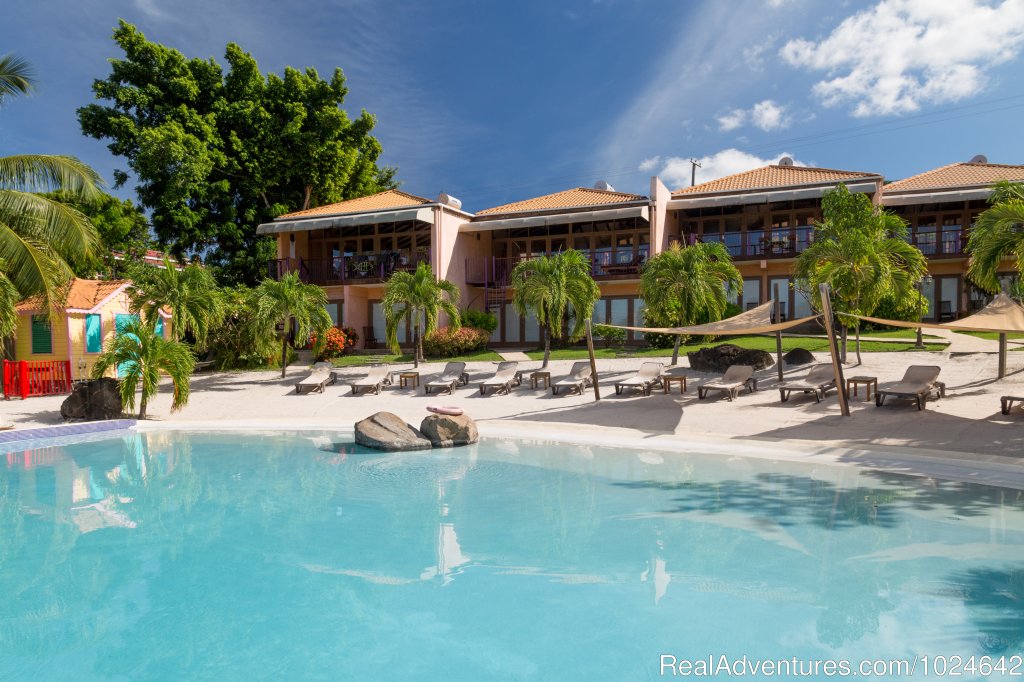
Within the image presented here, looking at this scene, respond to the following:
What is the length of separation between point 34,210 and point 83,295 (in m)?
5.95

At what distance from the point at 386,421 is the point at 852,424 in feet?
28.8

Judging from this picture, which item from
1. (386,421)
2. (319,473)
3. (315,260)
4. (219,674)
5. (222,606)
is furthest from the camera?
(315,260)

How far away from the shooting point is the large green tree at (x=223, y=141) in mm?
→ 29484

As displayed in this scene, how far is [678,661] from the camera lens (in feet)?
15.0

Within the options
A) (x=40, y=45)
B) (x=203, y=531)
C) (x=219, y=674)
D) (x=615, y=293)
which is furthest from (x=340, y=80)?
(x=219, y=674)

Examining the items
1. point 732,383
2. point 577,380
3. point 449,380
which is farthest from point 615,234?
point 732,383

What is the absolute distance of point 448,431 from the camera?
1269 centimetres

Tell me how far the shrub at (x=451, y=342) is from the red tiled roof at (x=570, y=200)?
23.3 feet

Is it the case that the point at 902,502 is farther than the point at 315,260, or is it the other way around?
the point at 315,260

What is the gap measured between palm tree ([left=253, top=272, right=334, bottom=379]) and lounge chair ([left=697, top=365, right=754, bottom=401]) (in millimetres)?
11904

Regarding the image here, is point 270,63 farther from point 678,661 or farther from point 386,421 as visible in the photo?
point 678,661

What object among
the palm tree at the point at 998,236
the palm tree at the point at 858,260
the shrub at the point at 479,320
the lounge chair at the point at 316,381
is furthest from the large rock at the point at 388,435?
the shrub at the point at 479,320

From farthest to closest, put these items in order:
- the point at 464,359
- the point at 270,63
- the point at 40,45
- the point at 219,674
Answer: the point at 270,63
the point at 464,359
the point at 40,45
the point at 219,674

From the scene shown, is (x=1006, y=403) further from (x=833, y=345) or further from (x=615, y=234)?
(x=615, y=234)
